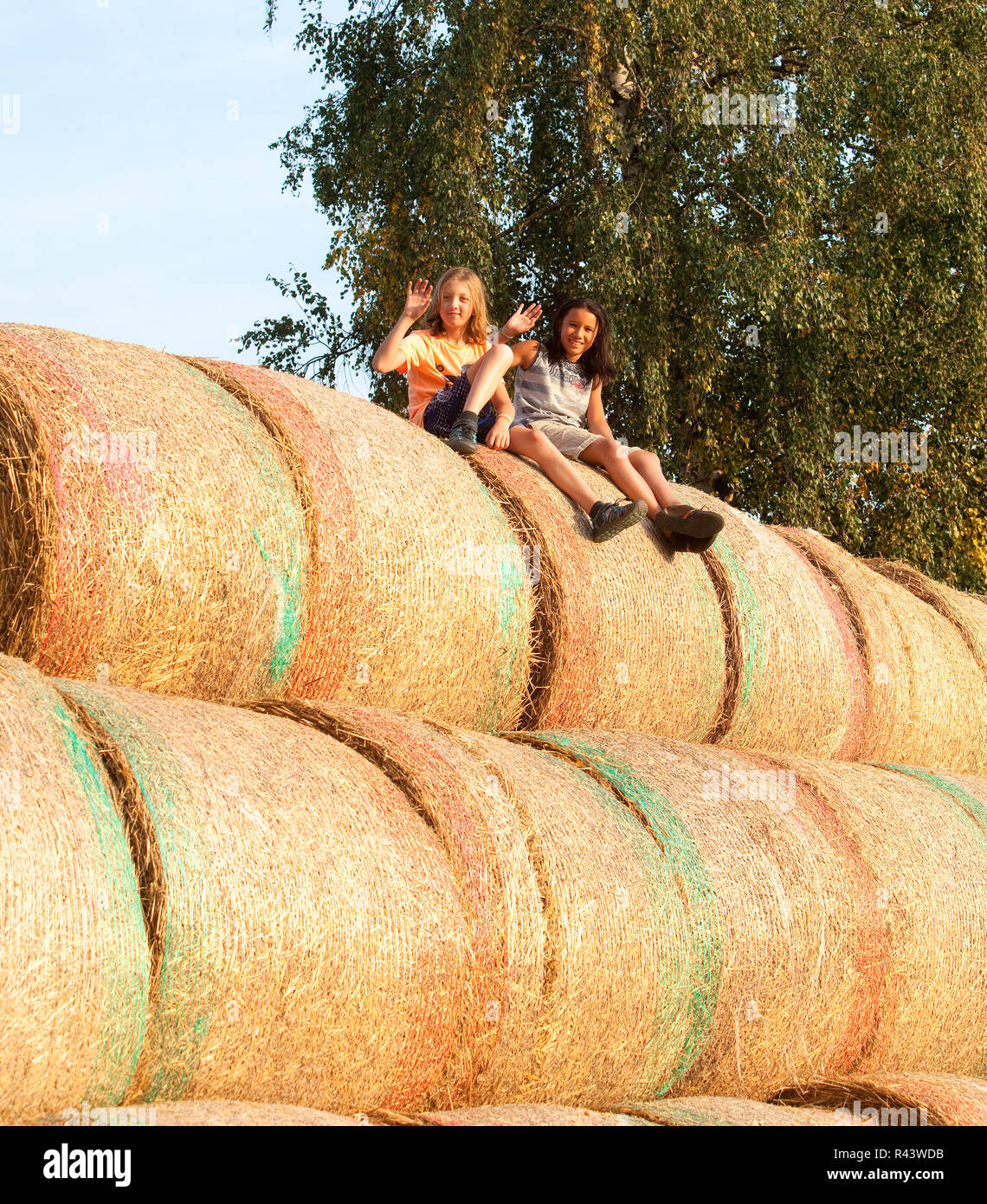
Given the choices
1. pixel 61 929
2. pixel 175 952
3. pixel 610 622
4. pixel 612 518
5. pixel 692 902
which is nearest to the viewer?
pixel 61 929

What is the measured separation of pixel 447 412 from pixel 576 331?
1.06 m

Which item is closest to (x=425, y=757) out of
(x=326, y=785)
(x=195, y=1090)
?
(x=326, y=785)

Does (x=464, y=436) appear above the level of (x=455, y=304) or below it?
below

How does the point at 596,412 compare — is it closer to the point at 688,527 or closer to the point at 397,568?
the point at 688,527

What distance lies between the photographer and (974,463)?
1430cm

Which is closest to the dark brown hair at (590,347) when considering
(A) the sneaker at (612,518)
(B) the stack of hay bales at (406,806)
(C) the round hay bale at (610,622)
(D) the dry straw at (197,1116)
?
(C) the round hay bale at (610,622)

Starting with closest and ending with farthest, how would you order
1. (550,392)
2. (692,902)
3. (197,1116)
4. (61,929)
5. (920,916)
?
1. (61,929)
2. (197,1116)
3. (692,902)
4. (920,916)
5. (550,392)

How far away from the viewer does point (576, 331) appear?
7164 millimetres

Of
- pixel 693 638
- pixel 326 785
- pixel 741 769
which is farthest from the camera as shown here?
pixel 693 638

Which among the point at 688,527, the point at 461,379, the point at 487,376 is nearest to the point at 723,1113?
the point at 688,527

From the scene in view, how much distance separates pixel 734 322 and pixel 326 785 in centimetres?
1076

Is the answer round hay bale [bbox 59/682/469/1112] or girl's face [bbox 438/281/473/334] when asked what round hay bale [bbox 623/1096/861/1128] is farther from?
girl's face [bbox 438/281/473/334]

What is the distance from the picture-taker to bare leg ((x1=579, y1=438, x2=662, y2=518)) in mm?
6488
